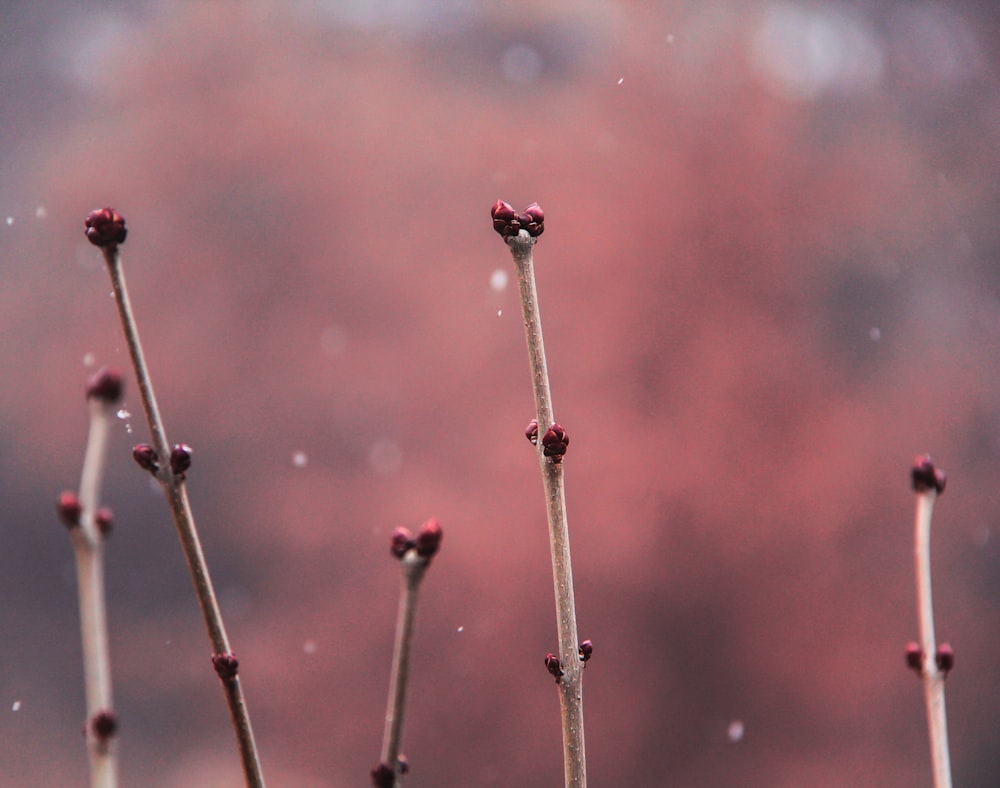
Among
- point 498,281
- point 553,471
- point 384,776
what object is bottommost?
point 384,776

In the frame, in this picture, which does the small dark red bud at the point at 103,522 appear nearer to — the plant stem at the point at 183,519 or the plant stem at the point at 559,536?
the plant stem at the point at 183,519

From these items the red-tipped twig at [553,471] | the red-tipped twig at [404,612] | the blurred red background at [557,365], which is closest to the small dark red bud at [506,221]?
the red-tipped twig at [553,471]

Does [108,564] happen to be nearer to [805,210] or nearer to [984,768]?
[805,210]

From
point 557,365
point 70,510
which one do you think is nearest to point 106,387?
point 70,510

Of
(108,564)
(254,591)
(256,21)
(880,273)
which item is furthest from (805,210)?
(108,564)

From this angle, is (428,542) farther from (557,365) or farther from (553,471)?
(557,365)

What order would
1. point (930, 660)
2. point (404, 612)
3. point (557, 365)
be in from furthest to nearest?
point (557, 365) → point (930, 660) → point (404, 612)
